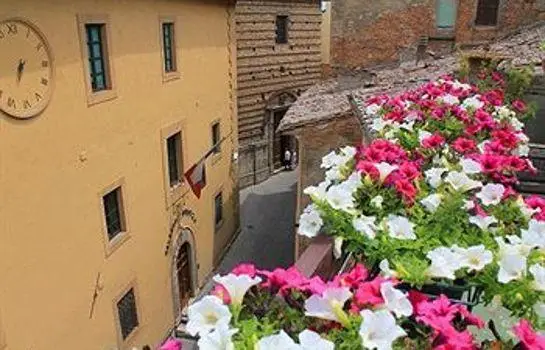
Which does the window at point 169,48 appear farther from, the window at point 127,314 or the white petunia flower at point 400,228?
the white petunia flower at point 400,228

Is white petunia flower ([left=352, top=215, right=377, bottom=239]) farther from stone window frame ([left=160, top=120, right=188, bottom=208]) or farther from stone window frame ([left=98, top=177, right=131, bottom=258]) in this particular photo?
stone window frame ([left=160, top=120, right=188, bottom=208])

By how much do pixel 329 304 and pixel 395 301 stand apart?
0.27 metres

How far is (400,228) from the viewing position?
2.92 metres

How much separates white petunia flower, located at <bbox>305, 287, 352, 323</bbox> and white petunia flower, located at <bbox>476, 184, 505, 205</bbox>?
1.54 metres

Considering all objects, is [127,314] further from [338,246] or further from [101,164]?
[338,246]

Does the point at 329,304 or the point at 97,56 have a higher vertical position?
the point at 97,56

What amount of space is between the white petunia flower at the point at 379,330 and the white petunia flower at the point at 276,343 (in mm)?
274

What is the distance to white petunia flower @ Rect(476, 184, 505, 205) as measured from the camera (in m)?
3.22

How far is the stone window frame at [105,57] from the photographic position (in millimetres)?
8188

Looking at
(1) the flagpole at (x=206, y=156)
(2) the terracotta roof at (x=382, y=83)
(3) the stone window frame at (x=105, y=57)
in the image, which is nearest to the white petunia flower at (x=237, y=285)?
(2) the terracotta roof at (x=382, y=83)

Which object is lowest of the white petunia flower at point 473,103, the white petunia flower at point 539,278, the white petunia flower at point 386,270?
the white petunia flower at point 386,270

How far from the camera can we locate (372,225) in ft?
9.77

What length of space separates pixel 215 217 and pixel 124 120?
21.3 feet

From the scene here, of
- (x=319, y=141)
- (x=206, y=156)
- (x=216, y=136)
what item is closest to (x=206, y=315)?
(x=319, y=141)
